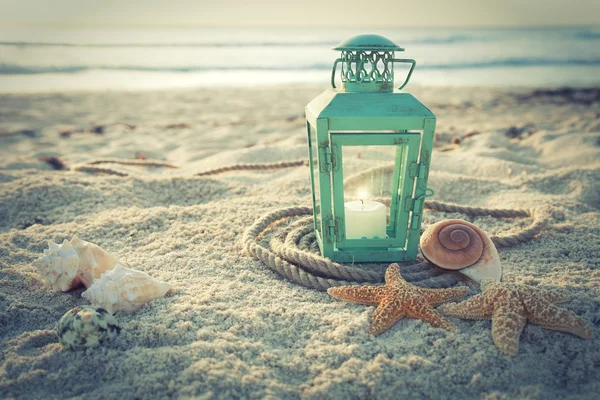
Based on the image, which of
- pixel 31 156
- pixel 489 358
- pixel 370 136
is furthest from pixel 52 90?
pixel 489 358

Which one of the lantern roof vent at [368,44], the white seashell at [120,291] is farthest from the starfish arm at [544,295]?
the white seashell at [120,291]

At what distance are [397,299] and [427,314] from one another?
15 cm

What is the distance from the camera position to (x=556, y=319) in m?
1.81

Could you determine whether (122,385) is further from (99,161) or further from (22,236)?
(99,161)

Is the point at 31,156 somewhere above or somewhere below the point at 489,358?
below

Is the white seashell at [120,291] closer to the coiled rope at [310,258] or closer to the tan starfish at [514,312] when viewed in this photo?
the coiled rope at [310,258]

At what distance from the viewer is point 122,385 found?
5.34ft

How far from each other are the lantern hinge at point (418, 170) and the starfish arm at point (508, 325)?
72cm

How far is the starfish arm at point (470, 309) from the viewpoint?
6.33 feet

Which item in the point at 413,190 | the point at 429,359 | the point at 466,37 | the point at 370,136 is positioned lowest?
the point at 466,37

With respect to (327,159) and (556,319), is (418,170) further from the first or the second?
(556,319)

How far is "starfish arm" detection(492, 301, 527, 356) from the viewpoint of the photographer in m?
1.75

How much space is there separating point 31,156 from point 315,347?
5.64 metres

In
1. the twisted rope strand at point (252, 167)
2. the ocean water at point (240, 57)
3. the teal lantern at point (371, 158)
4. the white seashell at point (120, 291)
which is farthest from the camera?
the ocean water at point (240, 57)
